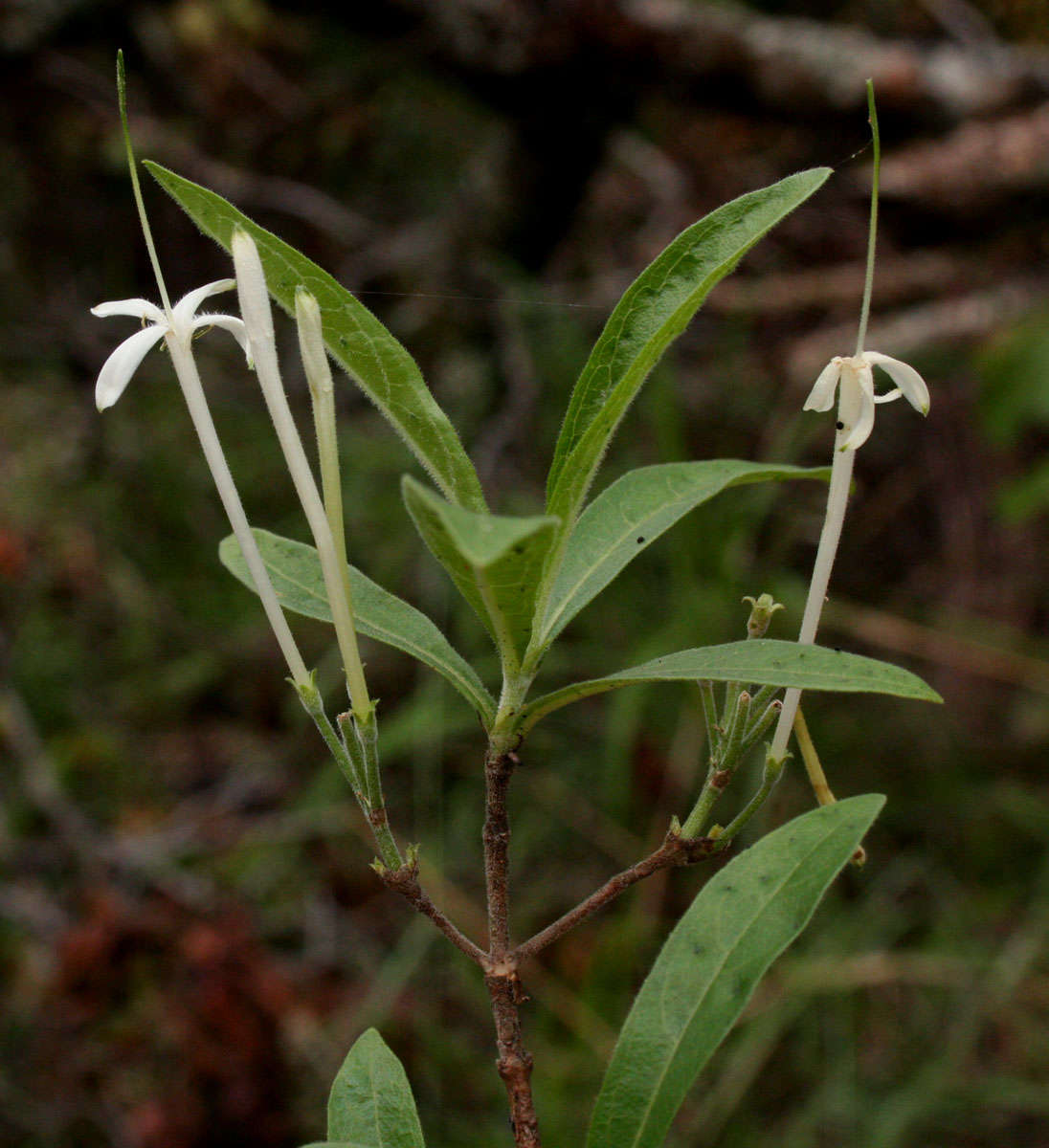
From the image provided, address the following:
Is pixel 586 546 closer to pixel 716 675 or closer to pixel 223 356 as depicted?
pixel 716 675

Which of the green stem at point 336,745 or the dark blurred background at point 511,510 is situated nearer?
the green stem at point 336,745

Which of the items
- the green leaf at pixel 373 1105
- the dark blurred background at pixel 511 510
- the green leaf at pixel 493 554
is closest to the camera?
the green leaf at pixel 493 554

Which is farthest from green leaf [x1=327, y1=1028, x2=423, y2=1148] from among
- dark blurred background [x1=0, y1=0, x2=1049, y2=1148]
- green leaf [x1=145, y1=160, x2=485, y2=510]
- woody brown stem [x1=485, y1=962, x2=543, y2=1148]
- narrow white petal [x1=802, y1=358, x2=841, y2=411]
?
dark blurred background [x1=0, y1=0, x2=1049, y2=1148]

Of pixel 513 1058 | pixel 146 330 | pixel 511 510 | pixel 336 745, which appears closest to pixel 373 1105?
pixel 513 1058

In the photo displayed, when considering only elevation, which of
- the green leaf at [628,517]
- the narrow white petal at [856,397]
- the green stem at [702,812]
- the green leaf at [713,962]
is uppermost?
the narrow white petal at [856,397]

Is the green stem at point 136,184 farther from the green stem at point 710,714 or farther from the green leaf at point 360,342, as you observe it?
the green stem at point 710,714

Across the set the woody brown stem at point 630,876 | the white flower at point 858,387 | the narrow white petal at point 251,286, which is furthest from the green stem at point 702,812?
the narrow white petal at point 251,286

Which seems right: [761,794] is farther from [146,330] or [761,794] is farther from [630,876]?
[146,330]
